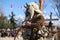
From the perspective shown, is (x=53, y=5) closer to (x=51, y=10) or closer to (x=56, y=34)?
(x=51, y=10)

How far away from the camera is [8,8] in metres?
4.48

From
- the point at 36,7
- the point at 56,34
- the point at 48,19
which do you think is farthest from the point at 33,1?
the point at 56,34

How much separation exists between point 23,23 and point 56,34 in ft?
1.96

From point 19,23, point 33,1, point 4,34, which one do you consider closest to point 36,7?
point 33,1

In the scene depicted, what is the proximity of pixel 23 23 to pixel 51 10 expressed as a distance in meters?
0.53

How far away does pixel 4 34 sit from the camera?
4.46 m

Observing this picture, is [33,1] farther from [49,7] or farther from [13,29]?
[13,29]

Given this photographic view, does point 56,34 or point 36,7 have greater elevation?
point 36,7

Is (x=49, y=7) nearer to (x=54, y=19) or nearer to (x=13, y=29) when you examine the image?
(x=54, y=19)

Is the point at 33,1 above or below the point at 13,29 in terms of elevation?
above

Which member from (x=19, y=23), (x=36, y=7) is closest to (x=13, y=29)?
(x=19, y=23)

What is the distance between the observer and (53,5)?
4.43 m

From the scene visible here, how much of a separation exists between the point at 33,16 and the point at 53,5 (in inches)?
→ 15.6

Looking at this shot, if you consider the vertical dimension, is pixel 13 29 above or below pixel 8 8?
below
